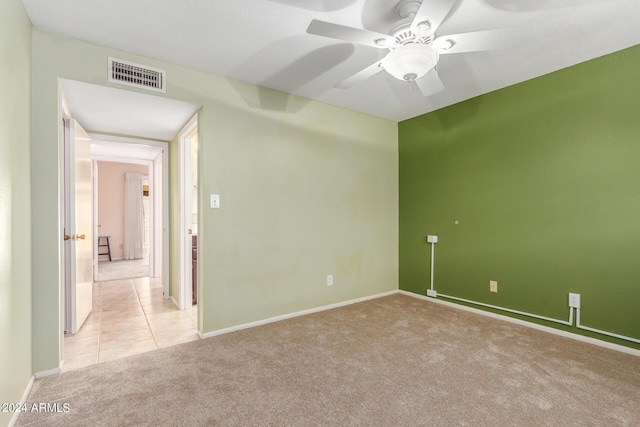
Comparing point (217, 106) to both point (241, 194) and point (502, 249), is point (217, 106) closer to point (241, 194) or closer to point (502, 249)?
point (241, 194)

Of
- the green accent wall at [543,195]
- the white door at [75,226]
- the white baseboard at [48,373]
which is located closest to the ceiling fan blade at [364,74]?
the green accent wall at [543,195]

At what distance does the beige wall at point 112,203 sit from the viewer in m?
7.05

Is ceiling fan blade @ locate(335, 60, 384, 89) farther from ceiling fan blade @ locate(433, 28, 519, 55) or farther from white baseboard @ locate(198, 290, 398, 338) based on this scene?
white baseboard @ locate(198, 290, 398, 338)

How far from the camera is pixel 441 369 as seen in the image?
2.10 meters

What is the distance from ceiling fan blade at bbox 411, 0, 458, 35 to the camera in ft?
4.55

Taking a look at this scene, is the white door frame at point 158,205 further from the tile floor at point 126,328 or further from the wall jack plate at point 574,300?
the wall jack plate at point 574,300

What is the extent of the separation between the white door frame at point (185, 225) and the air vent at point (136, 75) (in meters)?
1.00

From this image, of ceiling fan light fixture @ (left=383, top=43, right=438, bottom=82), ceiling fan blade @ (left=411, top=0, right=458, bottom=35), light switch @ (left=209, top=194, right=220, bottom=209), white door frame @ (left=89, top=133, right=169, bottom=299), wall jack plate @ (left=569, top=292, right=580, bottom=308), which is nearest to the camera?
ceiling fan blade @ (left=411, top=0, right=458, bottom=35)

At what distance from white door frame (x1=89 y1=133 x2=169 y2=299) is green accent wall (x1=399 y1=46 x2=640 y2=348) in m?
3.33

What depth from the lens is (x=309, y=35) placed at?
2.13 metres

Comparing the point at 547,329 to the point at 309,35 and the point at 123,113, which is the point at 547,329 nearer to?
the point at 309,35

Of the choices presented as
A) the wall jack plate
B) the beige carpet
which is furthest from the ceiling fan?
the wall jack plate

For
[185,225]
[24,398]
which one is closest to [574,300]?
[185,225]

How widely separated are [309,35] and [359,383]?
2.41 meters
